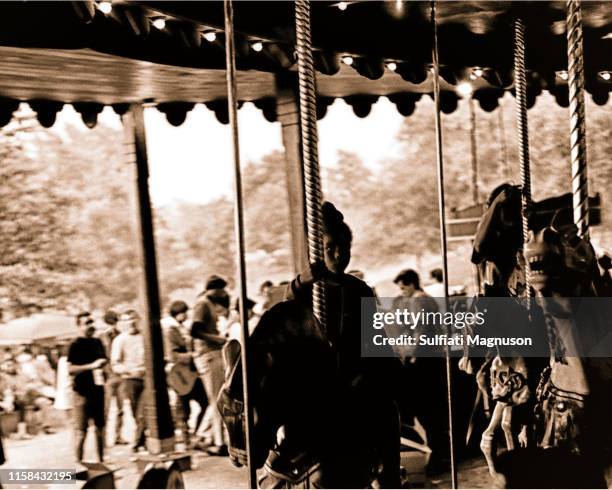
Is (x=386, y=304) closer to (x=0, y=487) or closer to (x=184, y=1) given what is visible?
(x=184, y=1)

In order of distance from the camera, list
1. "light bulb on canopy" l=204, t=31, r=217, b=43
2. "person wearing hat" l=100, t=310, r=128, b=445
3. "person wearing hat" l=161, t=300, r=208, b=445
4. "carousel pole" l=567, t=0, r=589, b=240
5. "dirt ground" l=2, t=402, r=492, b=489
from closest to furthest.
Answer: "carousel pole" l=567, t=0, r=589, b=240 → "light bulb on canopy" l=204, t=31, r=217, b=43 → "dirt ground" l=2, t=402, r=492, b=489 → "person wearing hat" l=161, t=300, r=208, b=445 → "person wearing hat" l=100, t=310, r=128, b=445

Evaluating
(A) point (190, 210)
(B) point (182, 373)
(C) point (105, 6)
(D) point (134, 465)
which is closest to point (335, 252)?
(C) point (105, 6)

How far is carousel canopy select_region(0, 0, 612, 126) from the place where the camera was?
3438 millimetres

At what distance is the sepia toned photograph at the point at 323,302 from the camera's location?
272 cm

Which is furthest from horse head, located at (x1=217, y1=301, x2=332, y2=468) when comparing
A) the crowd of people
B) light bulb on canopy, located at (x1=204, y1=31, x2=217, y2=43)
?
light bulb on canopy, located at (x1=204, y1=31, x2=217, y2=43)

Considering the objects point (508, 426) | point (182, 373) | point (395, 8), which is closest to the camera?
point (508, 426)

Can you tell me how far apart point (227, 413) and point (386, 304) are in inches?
46.7

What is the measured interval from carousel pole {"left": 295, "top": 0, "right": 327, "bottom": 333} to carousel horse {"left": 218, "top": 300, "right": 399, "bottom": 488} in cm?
9

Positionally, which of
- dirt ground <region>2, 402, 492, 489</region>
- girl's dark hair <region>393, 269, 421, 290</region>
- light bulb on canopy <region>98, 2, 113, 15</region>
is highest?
light bulb on canopy <region>98, 2, 113, 15</region>

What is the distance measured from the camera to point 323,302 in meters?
2.67

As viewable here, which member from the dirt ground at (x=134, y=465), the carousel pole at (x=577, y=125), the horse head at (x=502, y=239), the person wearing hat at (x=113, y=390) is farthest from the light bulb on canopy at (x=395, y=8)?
the person wearing hat at (x=113, y=390)

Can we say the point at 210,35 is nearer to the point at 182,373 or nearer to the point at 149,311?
the point at 149,311

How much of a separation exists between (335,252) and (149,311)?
335 centimetres

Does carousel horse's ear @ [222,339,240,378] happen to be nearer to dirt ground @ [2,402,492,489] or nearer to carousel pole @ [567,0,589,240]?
dirt ground @ [2,402,492,489]
